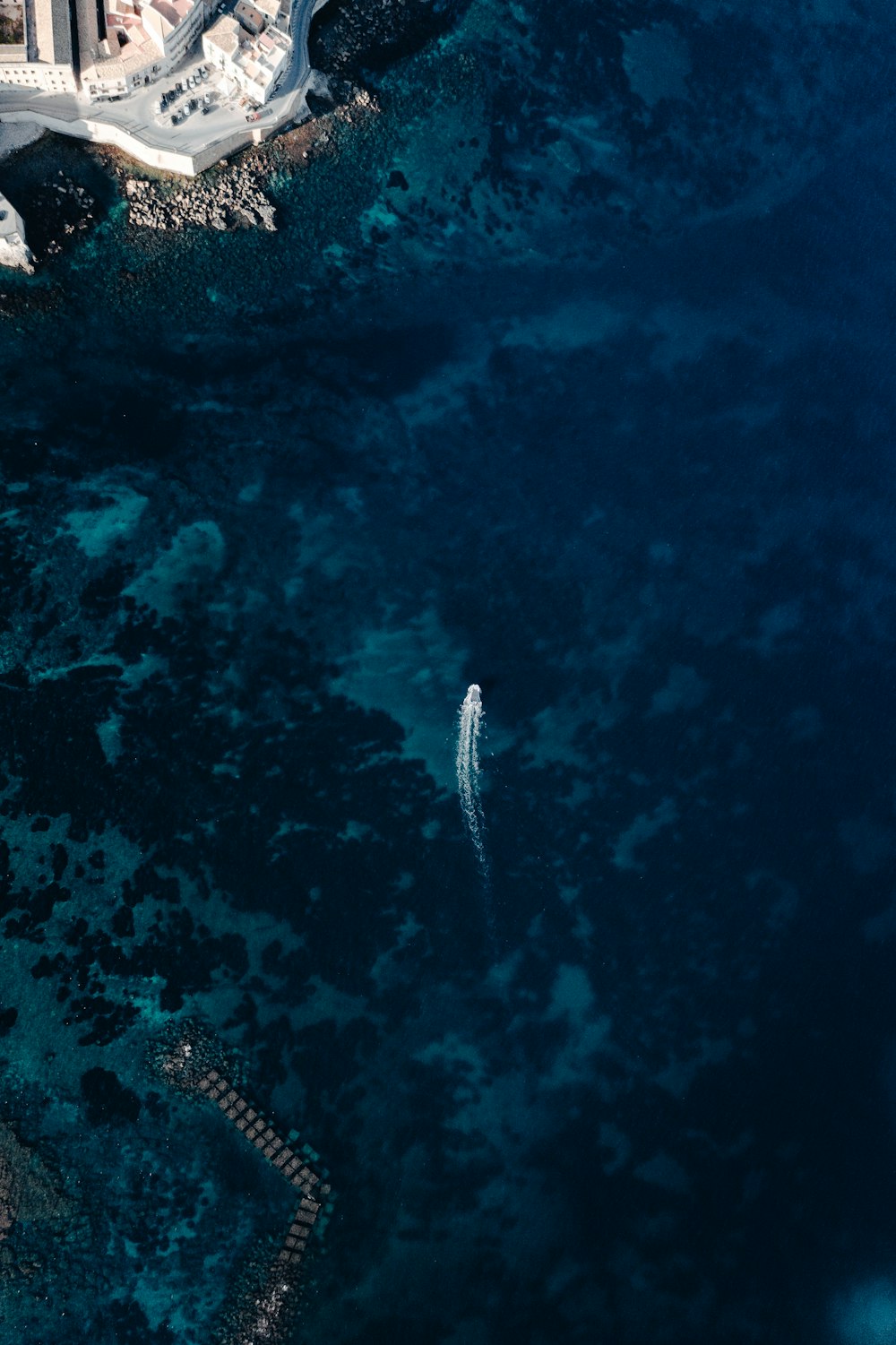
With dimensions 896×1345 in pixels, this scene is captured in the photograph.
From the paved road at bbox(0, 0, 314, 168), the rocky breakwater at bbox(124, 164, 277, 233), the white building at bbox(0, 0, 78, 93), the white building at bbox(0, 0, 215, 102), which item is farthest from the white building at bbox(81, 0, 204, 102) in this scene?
the rocky breakwater at bbox(124, 164, 277, 233)

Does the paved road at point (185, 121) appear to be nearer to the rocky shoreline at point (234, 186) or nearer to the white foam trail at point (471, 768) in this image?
the rocky shoreline at point (234, 186)

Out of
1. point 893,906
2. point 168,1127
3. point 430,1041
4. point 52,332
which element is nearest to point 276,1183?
point 168,1127

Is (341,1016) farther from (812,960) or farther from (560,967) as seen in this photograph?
(812,960)

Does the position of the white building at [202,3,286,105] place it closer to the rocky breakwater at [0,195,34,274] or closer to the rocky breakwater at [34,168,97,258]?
the rocky breakwater at [34,168,97,258]

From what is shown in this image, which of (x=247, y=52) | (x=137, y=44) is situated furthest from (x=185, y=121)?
(x=247, y=52)

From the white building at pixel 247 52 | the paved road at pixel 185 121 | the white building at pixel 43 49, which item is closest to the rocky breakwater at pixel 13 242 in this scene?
the paved road at pixel 185 121

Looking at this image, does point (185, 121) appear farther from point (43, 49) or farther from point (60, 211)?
point (60, 211)
